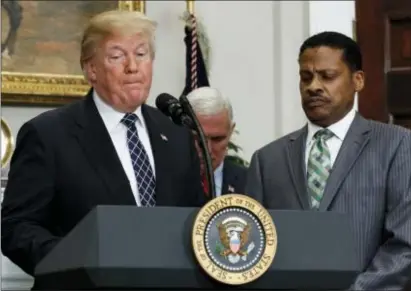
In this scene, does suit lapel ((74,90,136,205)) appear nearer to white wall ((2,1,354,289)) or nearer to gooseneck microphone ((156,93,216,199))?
gooseneck microphone ((156,93,216,199))

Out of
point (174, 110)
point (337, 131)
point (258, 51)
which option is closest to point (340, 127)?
point (337, 131)

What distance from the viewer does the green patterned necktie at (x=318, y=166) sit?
3963mm

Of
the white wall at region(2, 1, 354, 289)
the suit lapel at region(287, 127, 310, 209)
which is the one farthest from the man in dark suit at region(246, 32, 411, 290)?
the white wall at region(2, 1, 354, 289)

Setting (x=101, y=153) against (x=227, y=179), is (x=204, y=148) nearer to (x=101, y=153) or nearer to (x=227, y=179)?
(x=101, y=153)

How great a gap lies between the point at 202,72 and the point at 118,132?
2767 millimetres

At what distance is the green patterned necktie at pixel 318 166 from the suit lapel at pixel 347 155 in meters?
0.03

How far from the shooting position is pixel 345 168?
13.0 ft

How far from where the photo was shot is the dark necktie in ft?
11.4

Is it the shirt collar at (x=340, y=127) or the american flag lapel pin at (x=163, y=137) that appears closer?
the american flag lapel pin at (x=163, y=137)

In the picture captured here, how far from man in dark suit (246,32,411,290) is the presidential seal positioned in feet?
3.44

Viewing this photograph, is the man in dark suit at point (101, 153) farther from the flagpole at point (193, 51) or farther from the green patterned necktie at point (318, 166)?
the flagpole at point (193, 51)

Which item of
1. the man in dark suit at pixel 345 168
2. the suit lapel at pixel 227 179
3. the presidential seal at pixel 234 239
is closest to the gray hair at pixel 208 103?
the suit lapel at pixel 227 179

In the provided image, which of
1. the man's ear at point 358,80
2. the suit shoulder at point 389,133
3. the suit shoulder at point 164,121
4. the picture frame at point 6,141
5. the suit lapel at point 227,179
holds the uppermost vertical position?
the man's ear at point 358,80

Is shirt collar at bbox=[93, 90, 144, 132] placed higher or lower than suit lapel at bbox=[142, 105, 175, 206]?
higher
